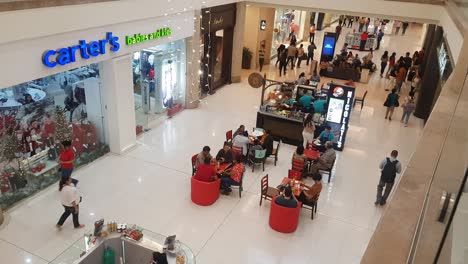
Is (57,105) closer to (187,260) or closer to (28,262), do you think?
(28,262)

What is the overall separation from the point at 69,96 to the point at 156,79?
10.9 feet

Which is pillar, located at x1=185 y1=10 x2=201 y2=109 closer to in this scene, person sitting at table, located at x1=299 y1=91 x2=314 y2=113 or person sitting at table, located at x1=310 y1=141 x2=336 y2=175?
person sitting at table, located at x1=299 y1=91 x2=314 y2=113

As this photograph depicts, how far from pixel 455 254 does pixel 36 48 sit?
816 centimetres

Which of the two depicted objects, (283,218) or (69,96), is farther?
(69,96)

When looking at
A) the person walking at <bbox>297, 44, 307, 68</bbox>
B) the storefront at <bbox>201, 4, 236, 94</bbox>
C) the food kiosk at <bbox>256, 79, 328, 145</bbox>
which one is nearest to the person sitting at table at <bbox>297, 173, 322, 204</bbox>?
the food kiosk at <bbox>256, 79, 328, 145</bbox>

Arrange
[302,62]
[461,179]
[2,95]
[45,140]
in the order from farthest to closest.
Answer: [302,62], [45,140], [2,95], [461,179]

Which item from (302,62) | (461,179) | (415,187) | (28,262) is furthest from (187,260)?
(302,62)

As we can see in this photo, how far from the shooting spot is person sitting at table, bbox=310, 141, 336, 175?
32.6ft

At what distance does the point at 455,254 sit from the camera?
4.08ft

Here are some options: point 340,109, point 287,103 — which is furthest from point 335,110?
point 287,103

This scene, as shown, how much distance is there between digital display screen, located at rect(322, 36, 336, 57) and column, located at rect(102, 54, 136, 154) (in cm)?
1314

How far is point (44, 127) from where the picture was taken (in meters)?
9.24

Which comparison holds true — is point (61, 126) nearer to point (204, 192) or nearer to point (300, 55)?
point (204, 192)

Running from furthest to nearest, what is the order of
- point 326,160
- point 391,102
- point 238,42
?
point 238,42 < point 391,102 < point 326,160
